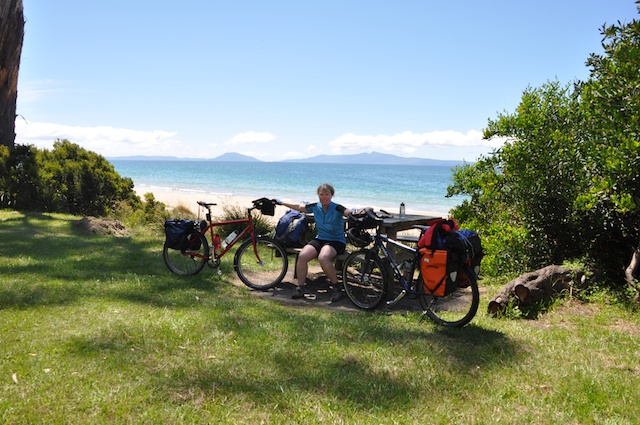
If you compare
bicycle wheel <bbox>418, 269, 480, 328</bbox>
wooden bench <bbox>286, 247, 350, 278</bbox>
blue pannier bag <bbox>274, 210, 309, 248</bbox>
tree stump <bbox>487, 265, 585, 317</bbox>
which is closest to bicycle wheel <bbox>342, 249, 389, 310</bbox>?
wooden bench <bbox>286, 247, 350, 278</bbox>

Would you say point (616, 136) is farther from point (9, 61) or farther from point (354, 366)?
point (9, 61)

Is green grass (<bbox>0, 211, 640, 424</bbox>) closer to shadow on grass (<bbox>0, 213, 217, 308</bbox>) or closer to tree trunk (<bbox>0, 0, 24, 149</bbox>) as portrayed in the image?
shadow on grass (<bbox>0, 213, 217, 308</bbox>)

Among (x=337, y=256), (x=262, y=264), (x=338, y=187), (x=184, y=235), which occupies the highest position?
(x=184, y=235)

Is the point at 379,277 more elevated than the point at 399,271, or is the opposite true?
the point at 399,271

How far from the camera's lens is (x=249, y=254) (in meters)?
7.38

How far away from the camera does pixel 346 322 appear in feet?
18.0

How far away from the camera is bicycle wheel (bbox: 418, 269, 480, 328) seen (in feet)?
17.0

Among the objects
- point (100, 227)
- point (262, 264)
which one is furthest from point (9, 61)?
point (262, 264)

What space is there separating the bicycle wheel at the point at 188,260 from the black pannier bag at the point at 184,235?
4 cm

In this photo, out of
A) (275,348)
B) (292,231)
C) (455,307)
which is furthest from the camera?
(292,231)

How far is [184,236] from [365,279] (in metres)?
2.82

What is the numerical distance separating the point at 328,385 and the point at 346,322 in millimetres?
1559

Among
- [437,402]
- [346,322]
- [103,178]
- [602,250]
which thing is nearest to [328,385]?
[437,402]

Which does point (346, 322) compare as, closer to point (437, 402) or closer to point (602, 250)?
Answer: point (437, 402)
